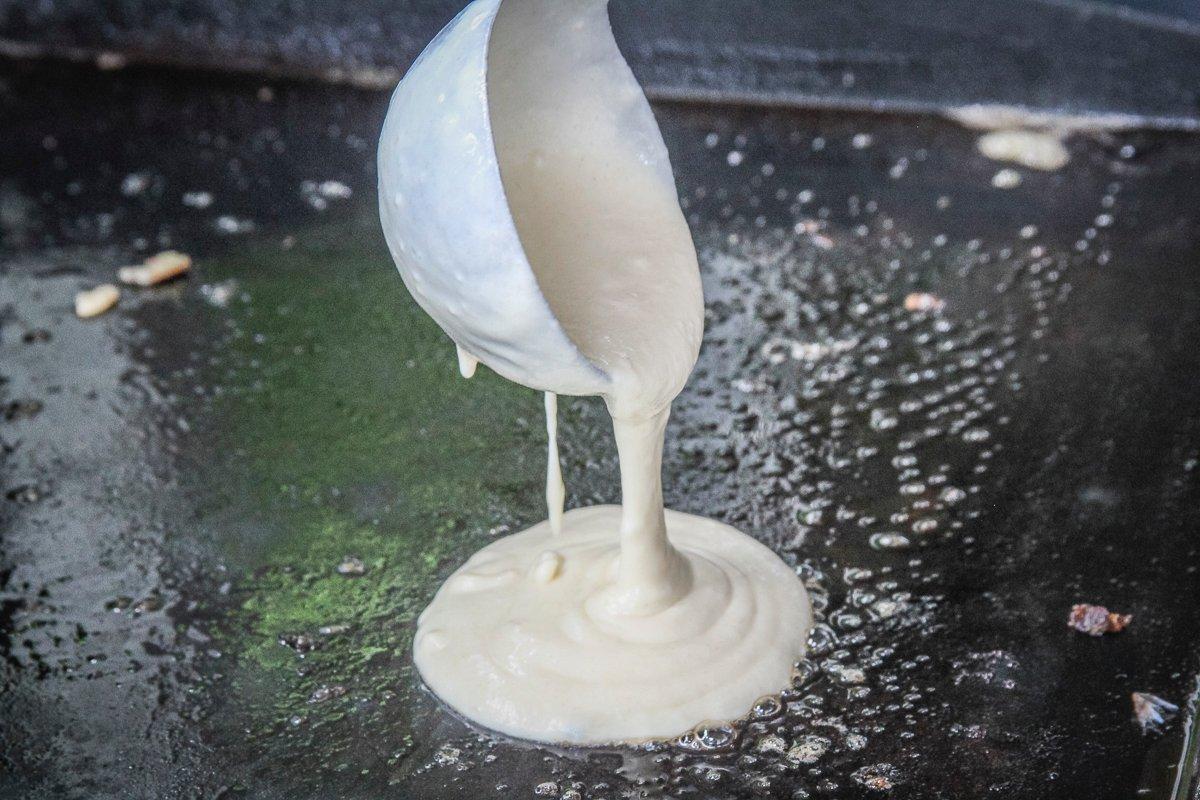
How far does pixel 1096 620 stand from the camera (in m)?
2.46

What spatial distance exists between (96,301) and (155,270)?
0.18 m

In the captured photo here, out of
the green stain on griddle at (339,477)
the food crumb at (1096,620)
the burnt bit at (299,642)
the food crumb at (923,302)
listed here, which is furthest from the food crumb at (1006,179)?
the burnt bit at (299,642)

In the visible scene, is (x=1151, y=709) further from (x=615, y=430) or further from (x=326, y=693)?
(x=326, y=693)

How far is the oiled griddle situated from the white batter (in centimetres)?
8

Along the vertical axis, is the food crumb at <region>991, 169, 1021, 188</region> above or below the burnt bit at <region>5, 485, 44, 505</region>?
above

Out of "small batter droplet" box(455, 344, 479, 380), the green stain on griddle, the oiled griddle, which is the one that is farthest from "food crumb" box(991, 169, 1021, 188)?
"small batter droplet" box(455, 344, 479, 380)

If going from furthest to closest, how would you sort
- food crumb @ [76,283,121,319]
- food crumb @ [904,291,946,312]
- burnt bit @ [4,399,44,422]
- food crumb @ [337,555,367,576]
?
food crumb @ [76,283,121,319], food crumb @ [904,291,946,312], burnt bit @ [4,399,44,422], food crumb @ [337,555,367,576]

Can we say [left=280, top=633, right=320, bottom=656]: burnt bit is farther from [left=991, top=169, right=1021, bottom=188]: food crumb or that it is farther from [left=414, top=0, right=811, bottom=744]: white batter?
[left=991, top=169, right=1021, bottom=188]: food crumb

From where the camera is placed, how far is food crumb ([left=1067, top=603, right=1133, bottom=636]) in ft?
8.04

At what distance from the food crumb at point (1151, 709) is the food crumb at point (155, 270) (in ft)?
8.49

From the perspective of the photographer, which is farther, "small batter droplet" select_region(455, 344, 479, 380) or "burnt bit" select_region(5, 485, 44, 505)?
"burnt bit" select_region(5, 485, 44, 505)

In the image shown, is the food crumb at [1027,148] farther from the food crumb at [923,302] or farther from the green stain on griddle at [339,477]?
the green stain on griddle at [339,477]

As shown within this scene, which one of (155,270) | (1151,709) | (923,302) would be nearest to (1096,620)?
(1151,709)

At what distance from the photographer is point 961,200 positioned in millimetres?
3977
